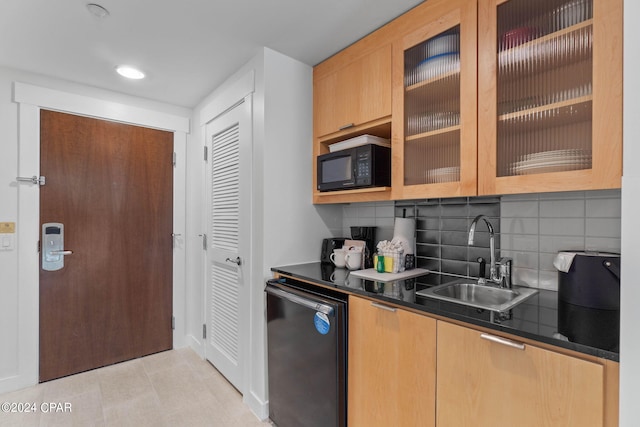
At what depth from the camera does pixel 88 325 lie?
2.47 m

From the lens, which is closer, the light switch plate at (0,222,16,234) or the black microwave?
the black microwave

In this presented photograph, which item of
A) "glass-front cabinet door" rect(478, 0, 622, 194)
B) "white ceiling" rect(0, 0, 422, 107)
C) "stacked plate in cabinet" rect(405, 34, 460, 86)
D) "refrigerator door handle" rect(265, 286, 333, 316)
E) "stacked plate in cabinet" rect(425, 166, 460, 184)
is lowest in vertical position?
"refrigerator door handle" rect(265, 286, 333, 316)

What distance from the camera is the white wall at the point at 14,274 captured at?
2.16 meters

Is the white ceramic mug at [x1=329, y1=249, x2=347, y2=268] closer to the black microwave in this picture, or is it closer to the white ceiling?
the black microwave

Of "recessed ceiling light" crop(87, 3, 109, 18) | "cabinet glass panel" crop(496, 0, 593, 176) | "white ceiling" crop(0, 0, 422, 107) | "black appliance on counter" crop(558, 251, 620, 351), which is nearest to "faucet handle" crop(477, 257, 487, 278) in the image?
"black appliance on counter" crop(558, 251, 620, 351)

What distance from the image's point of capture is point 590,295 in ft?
3.54

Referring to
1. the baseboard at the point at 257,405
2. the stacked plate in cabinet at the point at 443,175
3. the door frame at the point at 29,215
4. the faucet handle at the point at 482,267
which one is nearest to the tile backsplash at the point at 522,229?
the faucet handle at the point at 482,267

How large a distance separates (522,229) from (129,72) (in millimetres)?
2711

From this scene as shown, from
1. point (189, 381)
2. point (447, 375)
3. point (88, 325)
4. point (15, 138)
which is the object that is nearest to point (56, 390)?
point (88, 325)

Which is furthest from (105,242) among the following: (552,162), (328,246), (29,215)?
(552,162)

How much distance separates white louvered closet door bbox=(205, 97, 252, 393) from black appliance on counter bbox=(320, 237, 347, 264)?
0.52m

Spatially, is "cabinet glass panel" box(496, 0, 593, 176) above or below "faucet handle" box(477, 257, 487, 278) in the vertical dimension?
above

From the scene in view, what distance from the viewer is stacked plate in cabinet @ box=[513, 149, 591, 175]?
1.06m

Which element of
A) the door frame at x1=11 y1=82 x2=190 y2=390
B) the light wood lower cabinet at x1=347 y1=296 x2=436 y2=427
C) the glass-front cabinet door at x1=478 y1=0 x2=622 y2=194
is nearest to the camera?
the glass-front cabinet door at x1=478 y1=0 x2=622 y2=194
